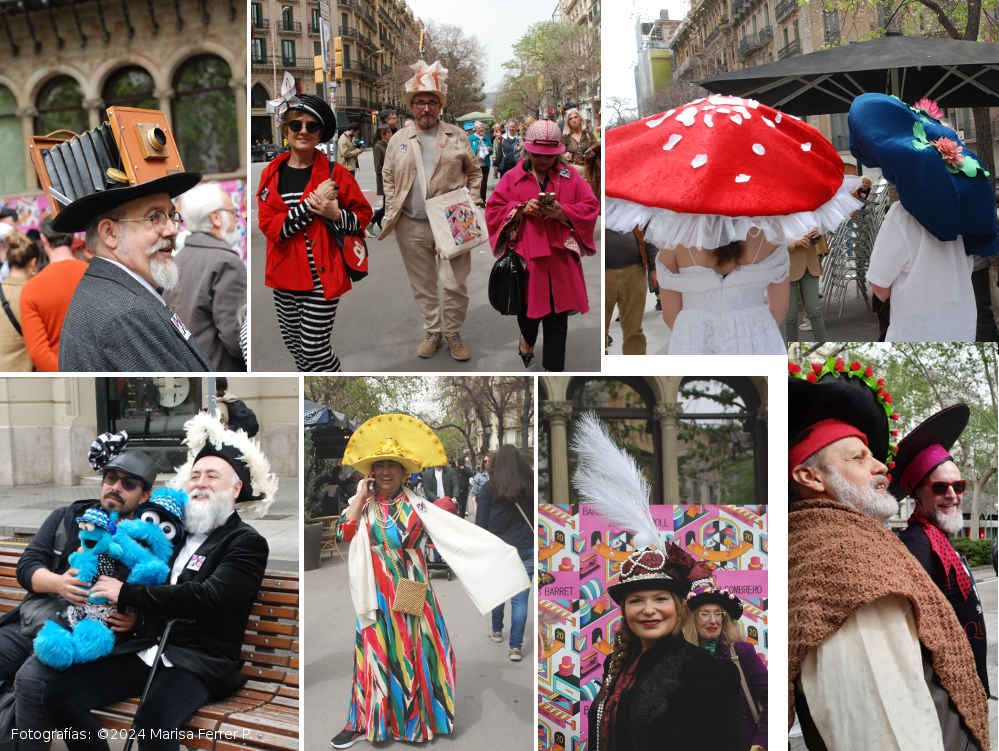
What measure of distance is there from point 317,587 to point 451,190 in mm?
Result: 1690

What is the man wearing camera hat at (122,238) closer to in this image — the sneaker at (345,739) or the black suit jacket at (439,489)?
the black suit jacket at (439,489)

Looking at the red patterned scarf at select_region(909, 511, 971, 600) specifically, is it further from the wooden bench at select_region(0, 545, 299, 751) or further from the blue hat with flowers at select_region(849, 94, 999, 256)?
the wooden bench at select_region(0, 545, 299, 751)

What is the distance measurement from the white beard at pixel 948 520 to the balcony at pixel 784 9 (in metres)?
2.37

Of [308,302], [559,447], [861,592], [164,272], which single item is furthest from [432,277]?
[861,592]

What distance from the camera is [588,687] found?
3.42m

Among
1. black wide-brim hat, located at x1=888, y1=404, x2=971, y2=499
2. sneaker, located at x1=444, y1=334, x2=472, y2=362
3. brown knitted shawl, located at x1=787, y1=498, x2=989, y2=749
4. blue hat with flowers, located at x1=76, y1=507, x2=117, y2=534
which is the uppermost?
sneaker, located at x1=444, y1=334, x2=472, y2=362

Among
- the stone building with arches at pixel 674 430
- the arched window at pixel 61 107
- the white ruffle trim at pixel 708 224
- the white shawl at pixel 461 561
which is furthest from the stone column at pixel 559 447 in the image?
the arched window at pixel 61 107

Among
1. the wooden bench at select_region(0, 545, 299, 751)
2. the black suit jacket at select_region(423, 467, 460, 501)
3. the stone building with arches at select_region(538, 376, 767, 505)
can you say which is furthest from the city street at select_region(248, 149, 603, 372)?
the wooden bench at select_region(0, 545, 299, 751)

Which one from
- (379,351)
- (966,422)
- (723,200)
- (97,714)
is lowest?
(97,714)

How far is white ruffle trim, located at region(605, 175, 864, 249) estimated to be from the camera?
337cm

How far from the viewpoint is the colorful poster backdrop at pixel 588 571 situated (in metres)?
3.42

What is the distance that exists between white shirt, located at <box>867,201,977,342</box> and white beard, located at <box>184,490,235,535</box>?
119 inches

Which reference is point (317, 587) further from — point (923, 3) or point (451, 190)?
point (923, 3)

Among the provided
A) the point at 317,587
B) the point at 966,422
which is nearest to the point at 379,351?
the point at 317,587
